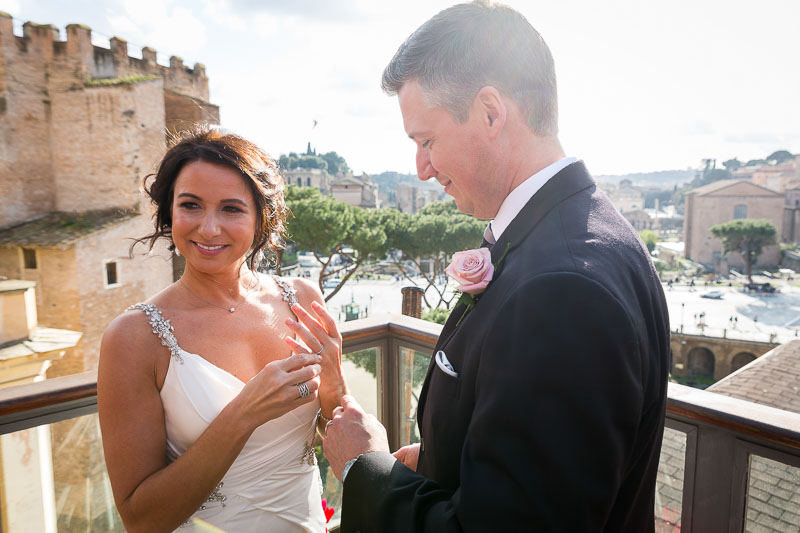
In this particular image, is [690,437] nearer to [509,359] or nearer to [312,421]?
[509,359]

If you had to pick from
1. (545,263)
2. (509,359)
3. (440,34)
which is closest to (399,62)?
(440,34)

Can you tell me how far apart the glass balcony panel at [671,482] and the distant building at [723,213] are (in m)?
58.3

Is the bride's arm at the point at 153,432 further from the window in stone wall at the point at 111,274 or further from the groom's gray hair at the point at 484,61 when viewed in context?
the window in stone wall at the point at 111,274

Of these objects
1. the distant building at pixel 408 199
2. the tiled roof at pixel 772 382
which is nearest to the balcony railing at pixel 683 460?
the tiled roof at pixel 772 382

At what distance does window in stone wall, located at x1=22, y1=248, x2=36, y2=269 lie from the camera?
15.7 m

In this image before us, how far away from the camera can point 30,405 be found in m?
1.70

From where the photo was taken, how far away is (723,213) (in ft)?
166

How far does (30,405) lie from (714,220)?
60.7 meters

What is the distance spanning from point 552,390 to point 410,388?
219cm

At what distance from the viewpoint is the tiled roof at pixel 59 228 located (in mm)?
15578

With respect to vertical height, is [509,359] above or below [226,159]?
below

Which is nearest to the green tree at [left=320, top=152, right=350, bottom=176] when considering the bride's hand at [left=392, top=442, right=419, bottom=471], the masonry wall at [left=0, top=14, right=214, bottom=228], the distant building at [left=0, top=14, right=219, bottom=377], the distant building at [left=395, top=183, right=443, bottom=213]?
the distant building at [left=395, top=183, right=443, bottom=213]

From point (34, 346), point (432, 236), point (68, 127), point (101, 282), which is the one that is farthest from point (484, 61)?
point (432, 236)

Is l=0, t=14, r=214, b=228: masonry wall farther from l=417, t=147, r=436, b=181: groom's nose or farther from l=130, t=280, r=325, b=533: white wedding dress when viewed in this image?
l=417, t=147, r=436, b=181: groom's nose
